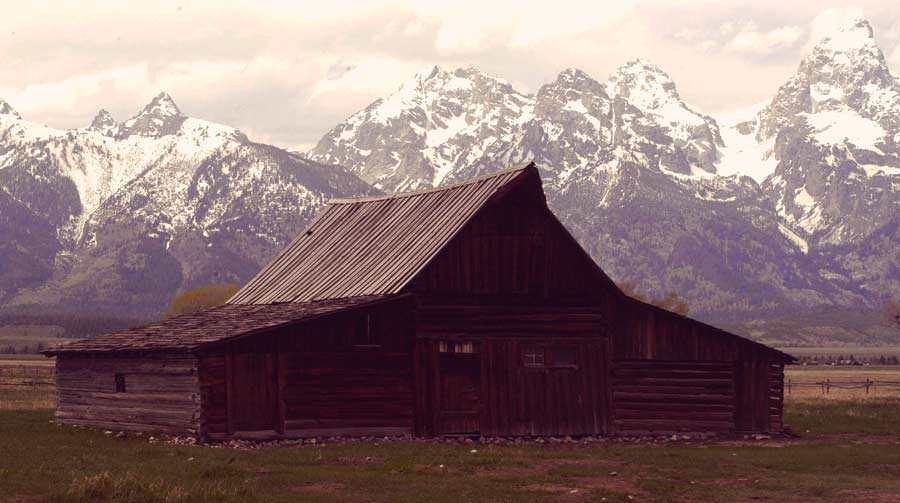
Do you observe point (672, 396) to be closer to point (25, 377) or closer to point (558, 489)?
point (558, 489)

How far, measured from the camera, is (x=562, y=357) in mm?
47562

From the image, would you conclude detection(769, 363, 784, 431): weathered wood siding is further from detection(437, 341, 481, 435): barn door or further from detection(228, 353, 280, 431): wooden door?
detection(228, 353, 280, 431): wooden door

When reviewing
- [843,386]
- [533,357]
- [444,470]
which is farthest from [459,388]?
[843,386]

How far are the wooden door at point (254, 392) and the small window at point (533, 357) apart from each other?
8274mm

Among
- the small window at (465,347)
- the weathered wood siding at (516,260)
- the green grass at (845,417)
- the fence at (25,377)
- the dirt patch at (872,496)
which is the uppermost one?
the weathered wood siding at (516,260)

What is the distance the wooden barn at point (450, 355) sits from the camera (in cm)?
4375

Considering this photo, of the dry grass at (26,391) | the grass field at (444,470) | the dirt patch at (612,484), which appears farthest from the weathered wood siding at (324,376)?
the dry grass at (26,391)

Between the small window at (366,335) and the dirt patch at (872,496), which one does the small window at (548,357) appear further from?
the dirt patch at (872,496)

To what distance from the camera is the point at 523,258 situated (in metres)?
47.3

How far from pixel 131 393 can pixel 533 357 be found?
12.9 metres

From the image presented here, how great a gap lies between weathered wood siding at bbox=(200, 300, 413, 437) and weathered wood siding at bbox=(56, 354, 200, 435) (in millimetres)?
909

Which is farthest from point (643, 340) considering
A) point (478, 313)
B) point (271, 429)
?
point (271, 429)

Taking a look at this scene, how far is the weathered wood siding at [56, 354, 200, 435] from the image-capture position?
142 feet

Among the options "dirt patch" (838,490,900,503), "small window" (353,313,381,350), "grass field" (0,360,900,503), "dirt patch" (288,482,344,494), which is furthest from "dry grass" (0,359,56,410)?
"dirt patch" (838,490,900,503)
